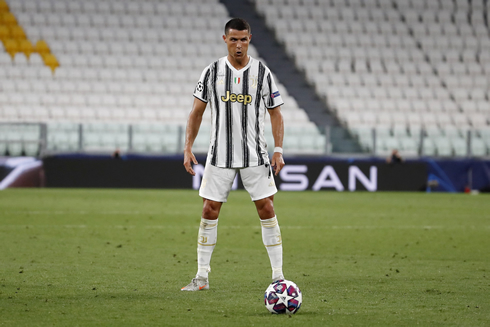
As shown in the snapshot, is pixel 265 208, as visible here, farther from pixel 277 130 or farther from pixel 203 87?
pixel 203 87

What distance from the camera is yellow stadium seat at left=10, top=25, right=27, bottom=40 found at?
21125mm

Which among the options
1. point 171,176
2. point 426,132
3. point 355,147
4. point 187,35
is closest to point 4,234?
point 171,176

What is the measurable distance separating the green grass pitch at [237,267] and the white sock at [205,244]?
186 millimetres

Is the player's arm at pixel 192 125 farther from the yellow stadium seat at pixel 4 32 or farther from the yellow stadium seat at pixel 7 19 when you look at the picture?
the yellow stadium seat at pixel 7 19

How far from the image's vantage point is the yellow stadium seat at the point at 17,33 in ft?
69.3

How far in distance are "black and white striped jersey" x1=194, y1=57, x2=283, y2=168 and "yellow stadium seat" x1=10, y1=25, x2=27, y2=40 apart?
17961mm

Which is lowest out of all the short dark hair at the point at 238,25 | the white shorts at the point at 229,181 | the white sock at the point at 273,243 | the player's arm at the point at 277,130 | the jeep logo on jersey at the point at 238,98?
the white sock at the point at 273,243

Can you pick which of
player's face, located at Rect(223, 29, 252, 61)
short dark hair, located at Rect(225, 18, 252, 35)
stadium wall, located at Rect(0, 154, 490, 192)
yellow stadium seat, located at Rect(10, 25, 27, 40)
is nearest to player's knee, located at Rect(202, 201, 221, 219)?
player's face, located at Rect(223, 29, 252, 61)

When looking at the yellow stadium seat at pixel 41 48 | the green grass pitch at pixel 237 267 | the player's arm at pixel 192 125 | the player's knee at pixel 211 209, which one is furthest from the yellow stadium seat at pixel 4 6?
the player's knee at pixel 211 209

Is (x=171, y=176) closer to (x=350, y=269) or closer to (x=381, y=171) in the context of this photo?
(x=381, y=171)

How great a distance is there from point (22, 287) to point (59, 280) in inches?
14.5

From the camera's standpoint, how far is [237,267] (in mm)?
5805

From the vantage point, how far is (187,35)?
22.3 meters

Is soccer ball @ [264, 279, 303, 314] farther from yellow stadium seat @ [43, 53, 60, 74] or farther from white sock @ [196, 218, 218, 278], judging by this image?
yellow stadium seat @ [43, 53, 60, 74]
